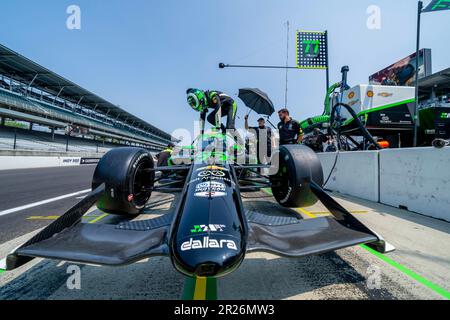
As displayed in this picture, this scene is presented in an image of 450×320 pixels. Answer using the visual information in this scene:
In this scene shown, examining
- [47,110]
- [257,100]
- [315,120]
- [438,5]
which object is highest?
[47,110]

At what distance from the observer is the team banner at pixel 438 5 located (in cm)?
596

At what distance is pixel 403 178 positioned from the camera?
353 cm

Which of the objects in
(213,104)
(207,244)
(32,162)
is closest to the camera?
(207,244)

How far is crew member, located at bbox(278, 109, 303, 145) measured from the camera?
553 cm

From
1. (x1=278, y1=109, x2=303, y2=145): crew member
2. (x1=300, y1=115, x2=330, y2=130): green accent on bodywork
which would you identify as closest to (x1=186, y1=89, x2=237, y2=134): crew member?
(x1=278, y1=109, x2=303, y2=145): crew member

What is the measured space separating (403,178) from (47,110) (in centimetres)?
3239

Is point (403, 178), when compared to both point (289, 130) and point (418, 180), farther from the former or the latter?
point (289, 130)

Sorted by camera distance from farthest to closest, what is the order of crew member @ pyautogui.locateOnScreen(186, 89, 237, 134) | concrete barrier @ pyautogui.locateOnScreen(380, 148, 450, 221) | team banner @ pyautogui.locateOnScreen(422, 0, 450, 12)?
team banner @ pyautogui.locateOnScreen(422, 0, 450, 12), crew member @ pyautogui.locateOnScreen(186, 89, 237, 134), concrete barrier @ pyautogui.locateOnScreen(380, 148, 450, 221)

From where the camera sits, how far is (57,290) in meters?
1.46

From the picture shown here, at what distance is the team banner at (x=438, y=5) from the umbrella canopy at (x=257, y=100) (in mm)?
4732

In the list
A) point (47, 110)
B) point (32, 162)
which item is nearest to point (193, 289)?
point (32, 162)

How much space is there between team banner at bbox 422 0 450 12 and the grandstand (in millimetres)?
16618

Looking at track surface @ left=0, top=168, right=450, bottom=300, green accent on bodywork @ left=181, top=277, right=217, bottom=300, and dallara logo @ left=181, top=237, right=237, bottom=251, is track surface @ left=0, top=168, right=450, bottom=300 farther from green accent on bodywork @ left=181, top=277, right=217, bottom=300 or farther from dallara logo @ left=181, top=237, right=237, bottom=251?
dallara logo @ left=181, top=237, right=237, bottom=251

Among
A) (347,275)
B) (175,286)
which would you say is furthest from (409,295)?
(175,286)
